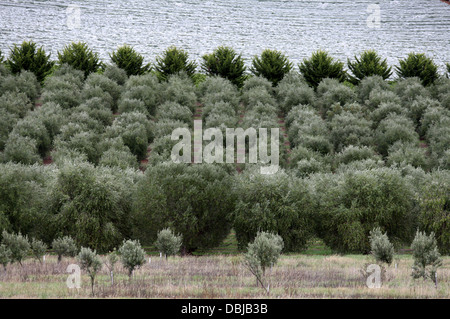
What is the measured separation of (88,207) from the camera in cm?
4869

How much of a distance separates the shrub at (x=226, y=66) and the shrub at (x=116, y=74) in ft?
54.4

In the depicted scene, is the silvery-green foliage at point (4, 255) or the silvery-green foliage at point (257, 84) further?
the silvery-green foliage at point (257, 84)

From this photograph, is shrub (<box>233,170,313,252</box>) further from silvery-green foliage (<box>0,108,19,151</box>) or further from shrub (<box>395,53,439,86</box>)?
shrub (<box>395,53,439,86</box>)

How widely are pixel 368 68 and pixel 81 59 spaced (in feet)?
182

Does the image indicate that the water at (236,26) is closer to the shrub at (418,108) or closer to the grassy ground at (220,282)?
the shrub at (418,108)

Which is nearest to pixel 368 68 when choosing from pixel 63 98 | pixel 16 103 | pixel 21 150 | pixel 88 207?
pixel 63 98

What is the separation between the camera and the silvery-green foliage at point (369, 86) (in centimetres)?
9362

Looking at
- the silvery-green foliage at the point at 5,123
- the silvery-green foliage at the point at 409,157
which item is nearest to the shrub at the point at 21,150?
the silvery-green foliage at the point at 5,123

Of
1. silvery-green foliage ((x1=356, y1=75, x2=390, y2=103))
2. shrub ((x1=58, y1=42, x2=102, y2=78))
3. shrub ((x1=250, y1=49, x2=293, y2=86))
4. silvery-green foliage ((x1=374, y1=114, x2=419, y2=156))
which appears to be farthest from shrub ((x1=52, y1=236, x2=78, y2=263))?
shrub ((x1=250, y1=49, x2=293, y2=86))

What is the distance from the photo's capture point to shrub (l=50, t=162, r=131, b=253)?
158ft

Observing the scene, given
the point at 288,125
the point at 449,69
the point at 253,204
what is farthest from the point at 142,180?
the point at 449,69

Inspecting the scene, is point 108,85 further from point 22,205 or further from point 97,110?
point 22,205

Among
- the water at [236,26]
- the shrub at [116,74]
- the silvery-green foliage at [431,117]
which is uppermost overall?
the water at [236,26]

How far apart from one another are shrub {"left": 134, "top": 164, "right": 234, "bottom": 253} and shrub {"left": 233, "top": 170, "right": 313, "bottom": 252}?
1.66m
